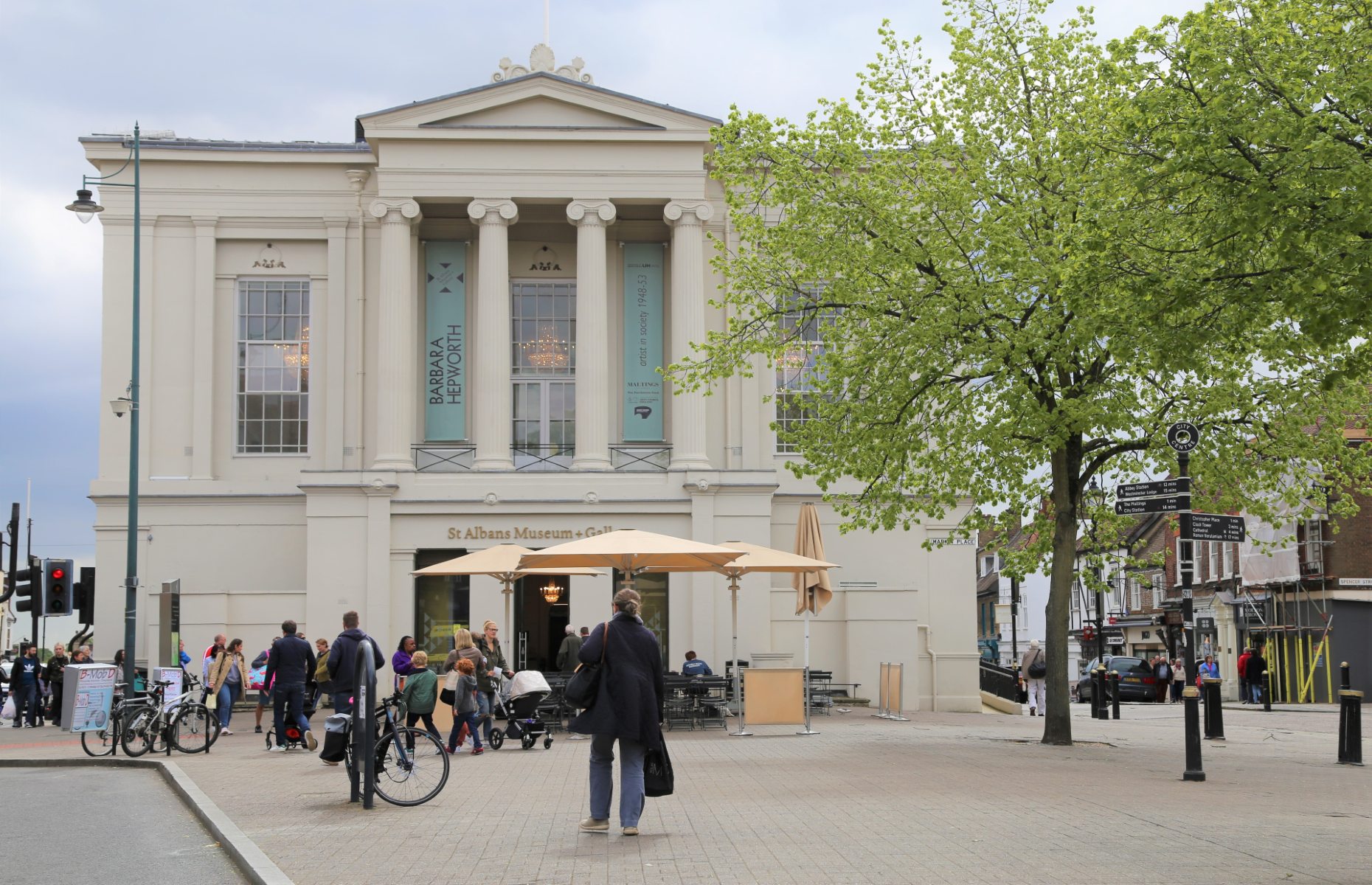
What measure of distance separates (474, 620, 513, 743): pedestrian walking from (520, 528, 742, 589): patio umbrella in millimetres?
1426

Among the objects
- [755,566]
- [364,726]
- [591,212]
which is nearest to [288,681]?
[755,566]

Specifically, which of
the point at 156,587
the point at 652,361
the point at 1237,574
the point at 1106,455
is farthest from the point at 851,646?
the point at 1237,574

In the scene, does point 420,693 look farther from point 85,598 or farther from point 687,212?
point 687,212

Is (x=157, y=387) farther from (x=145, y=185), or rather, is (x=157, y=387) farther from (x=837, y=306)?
(x=837, y=306)

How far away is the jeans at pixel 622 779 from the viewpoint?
431 inches

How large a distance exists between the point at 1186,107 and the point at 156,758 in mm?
14845

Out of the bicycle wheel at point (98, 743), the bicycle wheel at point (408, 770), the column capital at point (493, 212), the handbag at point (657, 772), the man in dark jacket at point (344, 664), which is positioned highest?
the column capital at point (493, 212)

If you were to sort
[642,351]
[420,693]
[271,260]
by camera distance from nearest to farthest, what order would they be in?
[420,693] < [642,351] < [271,260]

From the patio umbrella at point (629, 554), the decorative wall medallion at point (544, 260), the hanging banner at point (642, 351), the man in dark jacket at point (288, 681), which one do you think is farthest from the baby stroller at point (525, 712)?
the decorative wall medallion at point (544, 260)

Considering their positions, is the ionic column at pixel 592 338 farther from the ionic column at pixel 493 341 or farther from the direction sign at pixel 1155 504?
the direction sign at pixel 1155 504

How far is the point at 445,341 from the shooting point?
117 feet

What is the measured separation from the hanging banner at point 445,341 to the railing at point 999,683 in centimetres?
1396

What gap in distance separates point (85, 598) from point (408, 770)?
1671 cm

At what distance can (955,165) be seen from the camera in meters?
21.8
